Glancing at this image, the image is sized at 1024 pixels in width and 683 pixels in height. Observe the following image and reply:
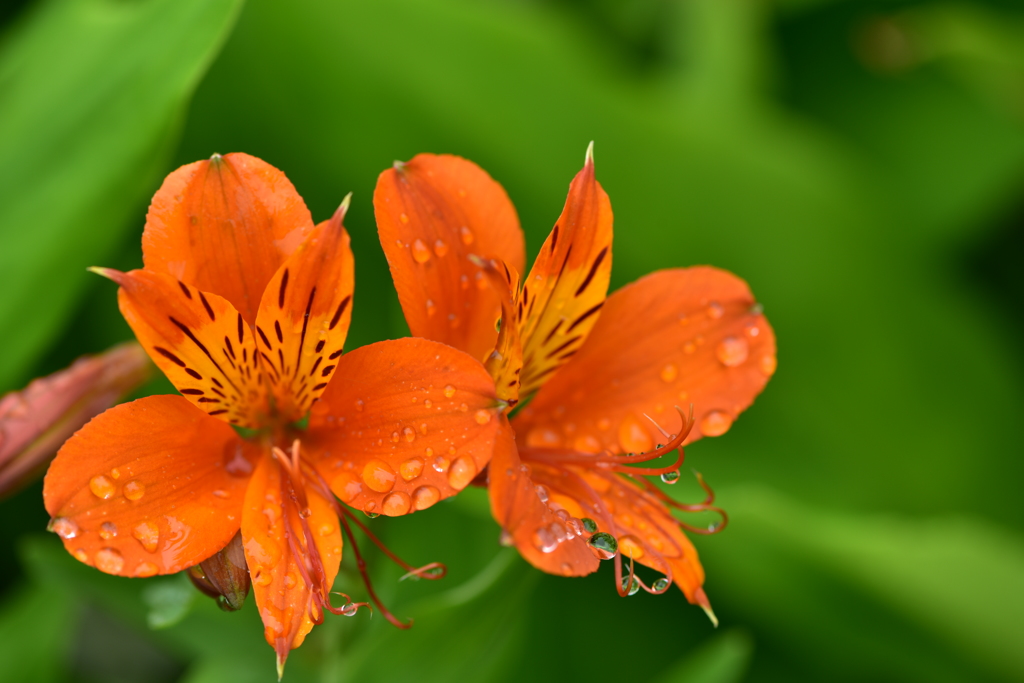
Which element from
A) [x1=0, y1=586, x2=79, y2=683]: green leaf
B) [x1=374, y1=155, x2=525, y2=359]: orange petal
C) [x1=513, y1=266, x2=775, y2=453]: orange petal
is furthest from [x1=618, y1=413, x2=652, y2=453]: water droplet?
[x1=0, y1=586, x2=79, y2=683]: green leaf

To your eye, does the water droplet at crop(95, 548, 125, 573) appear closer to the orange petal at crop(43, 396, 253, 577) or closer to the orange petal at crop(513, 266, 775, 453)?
the orange petal at crop(43, 396, 253, 577)

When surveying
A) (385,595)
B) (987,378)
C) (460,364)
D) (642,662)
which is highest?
(460,364)

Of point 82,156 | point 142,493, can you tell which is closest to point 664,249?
point 82,156

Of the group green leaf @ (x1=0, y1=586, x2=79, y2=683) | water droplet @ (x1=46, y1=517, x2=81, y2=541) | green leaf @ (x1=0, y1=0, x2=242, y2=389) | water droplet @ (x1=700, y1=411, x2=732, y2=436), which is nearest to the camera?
water droplet @ (x1=46, y1=517, x2=81, y2=541)

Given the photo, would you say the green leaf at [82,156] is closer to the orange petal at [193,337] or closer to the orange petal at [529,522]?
the orange petal at [193,337]

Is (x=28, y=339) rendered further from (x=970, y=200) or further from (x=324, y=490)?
(x=970, y=200)

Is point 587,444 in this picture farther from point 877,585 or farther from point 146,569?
point 877,585

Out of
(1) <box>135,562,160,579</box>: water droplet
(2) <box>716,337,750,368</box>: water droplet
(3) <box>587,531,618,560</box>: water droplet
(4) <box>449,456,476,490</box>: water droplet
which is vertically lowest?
(1) <box>135,562,160,579</box>: water droplet

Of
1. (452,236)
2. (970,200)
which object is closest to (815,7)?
(970,200)
